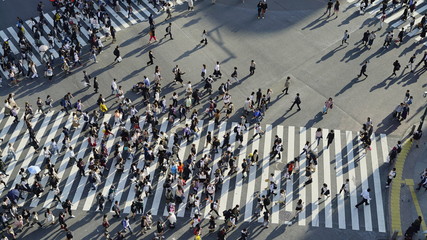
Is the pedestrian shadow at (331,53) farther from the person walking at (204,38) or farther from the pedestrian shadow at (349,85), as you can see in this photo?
the person walking at (204,38)

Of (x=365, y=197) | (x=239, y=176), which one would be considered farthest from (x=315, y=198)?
(x=239, y=176)

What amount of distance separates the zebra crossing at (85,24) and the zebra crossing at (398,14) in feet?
65.1

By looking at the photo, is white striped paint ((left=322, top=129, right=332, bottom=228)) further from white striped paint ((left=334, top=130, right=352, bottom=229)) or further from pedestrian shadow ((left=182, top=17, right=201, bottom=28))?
pedestrian shadow ((left=182, top=17, right=201, bottom=28))

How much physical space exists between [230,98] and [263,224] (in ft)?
39.9

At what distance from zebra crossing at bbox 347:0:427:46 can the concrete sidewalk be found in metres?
14.2

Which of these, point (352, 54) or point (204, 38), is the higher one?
point (204, 38)

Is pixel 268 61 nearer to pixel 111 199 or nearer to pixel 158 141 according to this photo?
pixel 158 141

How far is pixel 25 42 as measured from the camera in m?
47.7

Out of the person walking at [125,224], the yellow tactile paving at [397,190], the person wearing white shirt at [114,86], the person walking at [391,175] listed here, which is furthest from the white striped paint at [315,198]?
the person wearing white shirt at [114,86]

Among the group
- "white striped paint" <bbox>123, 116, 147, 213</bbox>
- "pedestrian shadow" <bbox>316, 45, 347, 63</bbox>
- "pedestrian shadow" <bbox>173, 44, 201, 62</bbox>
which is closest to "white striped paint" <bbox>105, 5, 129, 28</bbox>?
"pedestrian shadow" <bbox>173, 44, 201, 62</bbox>

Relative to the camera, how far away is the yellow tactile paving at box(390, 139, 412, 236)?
34406 mm

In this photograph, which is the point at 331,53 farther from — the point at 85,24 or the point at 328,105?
the point at 85,24

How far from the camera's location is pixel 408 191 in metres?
36.6

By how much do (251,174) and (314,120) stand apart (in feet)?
25.8
